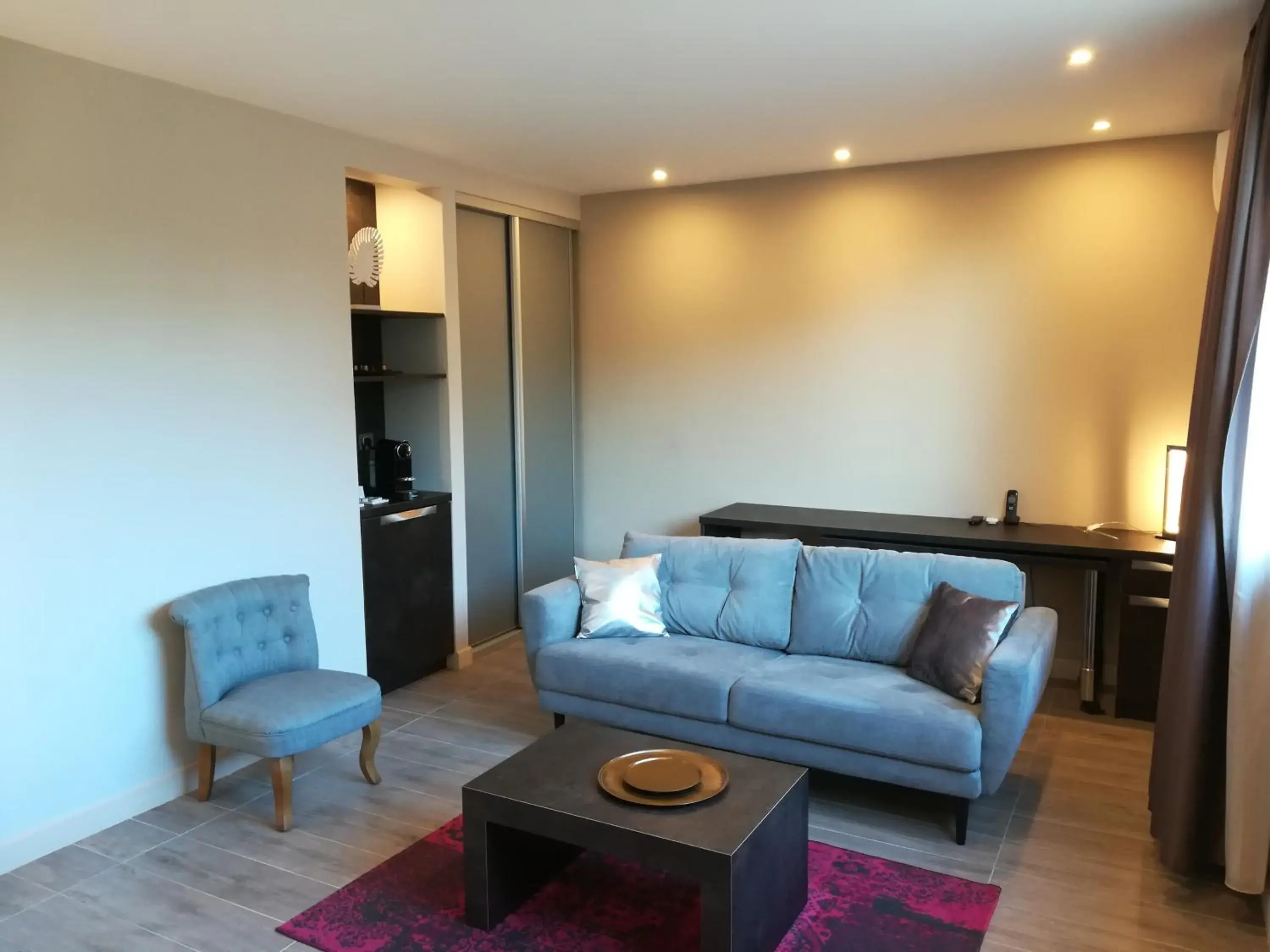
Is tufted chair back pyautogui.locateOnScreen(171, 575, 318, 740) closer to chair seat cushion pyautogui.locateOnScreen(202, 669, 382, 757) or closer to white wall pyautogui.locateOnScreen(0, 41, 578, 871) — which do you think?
chair seat cushion pyautogui.locateOnScreen(202, 669, 382, 757)

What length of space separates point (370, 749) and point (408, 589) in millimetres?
1164

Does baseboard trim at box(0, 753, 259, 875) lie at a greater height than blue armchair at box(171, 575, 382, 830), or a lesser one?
lesser

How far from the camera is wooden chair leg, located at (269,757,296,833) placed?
10.3 ft

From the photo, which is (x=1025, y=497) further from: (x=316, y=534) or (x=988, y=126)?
(x=316, y=534)

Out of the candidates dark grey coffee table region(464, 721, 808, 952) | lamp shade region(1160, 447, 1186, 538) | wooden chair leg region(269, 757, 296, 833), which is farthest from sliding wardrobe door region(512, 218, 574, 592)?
lamp shade region(1160, 447, 1186, 538)

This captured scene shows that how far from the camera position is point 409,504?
4.54 meters

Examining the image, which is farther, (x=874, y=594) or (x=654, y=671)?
(x=874, y=594)

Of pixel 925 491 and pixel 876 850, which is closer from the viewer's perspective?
pixel 876 850

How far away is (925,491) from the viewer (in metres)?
4.94

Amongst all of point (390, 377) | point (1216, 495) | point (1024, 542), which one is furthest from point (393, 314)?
point (1216, 495)

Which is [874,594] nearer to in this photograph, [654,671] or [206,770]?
[654,671]

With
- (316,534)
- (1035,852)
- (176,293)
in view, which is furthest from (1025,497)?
(176,293)

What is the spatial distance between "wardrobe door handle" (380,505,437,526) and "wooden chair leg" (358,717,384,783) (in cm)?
116

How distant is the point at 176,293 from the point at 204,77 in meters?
0.79
